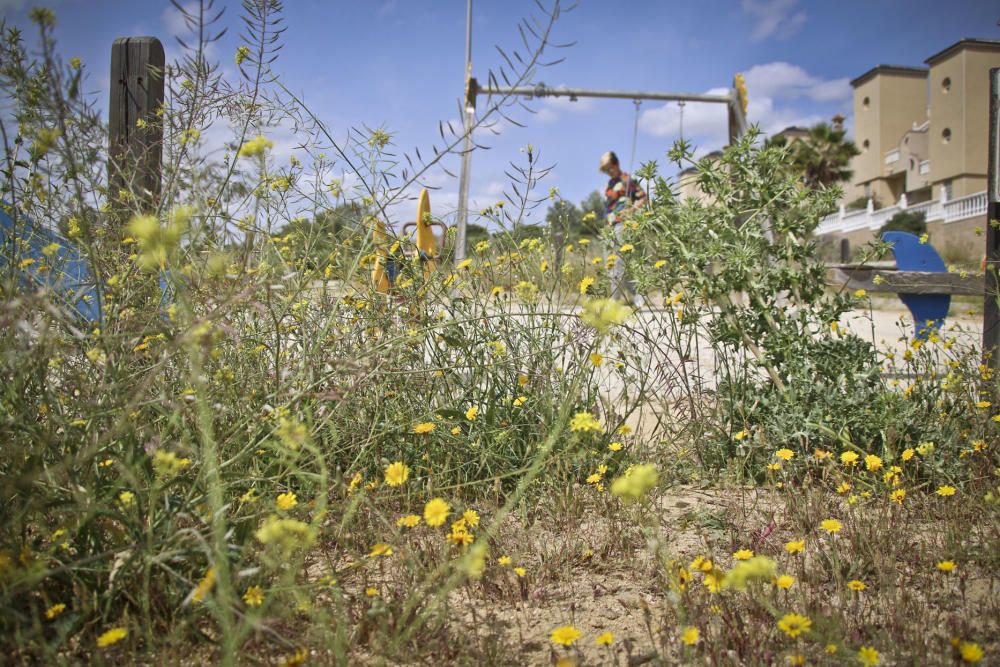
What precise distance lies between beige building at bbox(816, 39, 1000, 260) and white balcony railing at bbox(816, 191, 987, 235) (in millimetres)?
39

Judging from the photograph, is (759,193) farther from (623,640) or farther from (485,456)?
(623,640)

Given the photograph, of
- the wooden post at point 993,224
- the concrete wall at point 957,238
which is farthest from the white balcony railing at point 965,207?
the wooden post at point 993,224

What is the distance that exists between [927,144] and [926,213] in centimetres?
893

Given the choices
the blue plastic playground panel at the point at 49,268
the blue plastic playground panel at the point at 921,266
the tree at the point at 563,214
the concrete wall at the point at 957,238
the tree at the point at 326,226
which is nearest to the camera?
the blue plastic playground panel at the point at 49,268

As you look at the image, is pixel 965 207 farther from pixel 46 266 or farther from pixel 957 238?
pixel 46 266

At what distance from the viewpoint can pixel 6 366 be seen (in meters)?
1.35

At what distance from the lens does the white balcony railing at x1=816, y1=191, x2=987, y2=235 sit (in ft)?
87.4

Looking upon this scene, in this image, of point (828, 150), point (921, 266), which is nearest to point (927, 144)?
point (828, 150)

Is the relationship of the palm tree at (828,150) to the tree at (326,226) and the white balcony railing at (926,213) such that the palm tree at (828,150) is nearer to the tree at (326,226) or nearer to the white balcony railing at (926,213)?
the white balcony railing at (926,213)

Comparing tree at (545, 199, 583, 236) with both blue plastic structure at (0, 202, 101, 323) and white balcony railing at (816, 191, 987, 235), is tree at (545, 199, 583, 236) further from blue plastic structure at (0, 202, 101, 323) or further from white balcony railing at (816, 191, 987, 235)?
white balcony railing at (816, 191, 987, 235)

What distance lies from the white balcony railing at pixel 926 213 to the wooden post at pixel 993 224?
17.0 metres

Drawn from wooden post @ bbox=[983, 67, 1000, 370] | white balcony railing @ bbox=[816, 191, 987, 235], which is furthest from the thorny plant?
white balcony railing @ bbox=[816, 191, 987, 235]

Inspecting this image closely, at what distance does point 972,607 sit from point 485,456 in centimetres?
131

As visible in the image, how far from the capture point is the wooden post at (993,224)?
302cm
